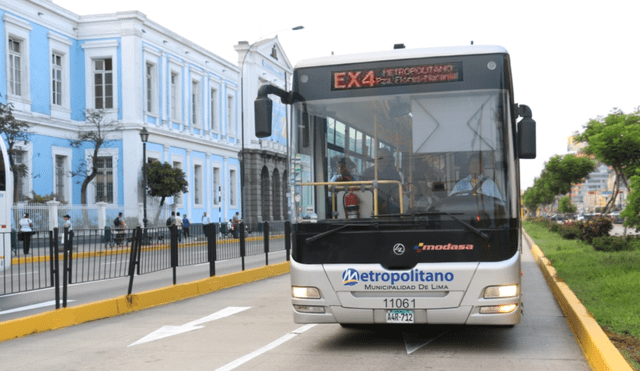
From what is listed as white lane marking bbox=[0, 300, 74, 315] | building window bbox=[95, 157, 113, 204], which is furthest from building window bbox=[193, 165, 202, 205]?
white lane marking bbox=[0, 300, 74, 315]

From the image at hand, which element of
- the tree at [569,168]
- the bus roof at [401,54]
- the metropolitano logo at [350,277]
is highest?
the tree at [569,168]

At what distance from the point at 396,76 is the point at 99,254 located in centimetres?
656

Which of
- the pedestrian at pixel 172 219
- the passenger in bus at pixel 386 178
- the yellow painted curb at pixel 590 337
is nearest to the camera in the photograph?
the yellow painted curb at pixel 590 337

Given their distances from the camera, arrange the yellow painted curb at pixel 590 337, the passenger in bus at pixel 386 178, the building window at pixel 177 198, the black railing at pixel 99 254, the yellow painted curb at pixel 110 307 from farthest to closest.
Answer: the building window at pixel 177 198, the black railing at pixel 99 254, the yellow painted curb at pixel 110 307, the passenger in bus at pixel 386 178, the yellow painted curb at pixel 590 337

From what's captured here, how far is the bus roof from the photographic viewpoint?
782 cm

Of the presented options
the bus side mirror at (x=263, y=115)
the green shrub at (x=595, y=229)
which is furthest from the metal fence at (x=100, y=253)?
the green shrub at (x=595, y=229)

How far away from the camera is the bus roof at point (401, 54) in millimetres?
7816

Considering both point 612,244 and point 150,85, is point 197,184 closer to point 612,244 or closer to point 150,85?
point 150,85

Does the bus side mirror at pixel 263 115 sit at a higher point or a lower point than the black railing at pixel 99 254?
higher

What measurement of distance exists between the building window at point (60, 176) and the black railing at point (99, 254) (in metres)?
22.6

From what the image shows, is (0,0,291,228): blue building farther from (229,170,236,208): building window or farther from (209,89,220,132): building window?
(229,170,236,208): building window

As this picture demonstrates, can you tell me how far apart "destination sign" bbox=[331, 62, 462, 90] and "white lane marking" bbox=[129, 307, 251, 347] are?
3856mm

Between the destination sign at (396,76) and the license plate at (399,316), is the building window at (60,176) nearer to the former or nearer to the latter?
the destination sign at (396,76)

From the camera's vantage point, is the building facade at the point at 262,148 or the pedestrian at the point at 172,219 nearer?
the pedestrian at the point at 172,219
